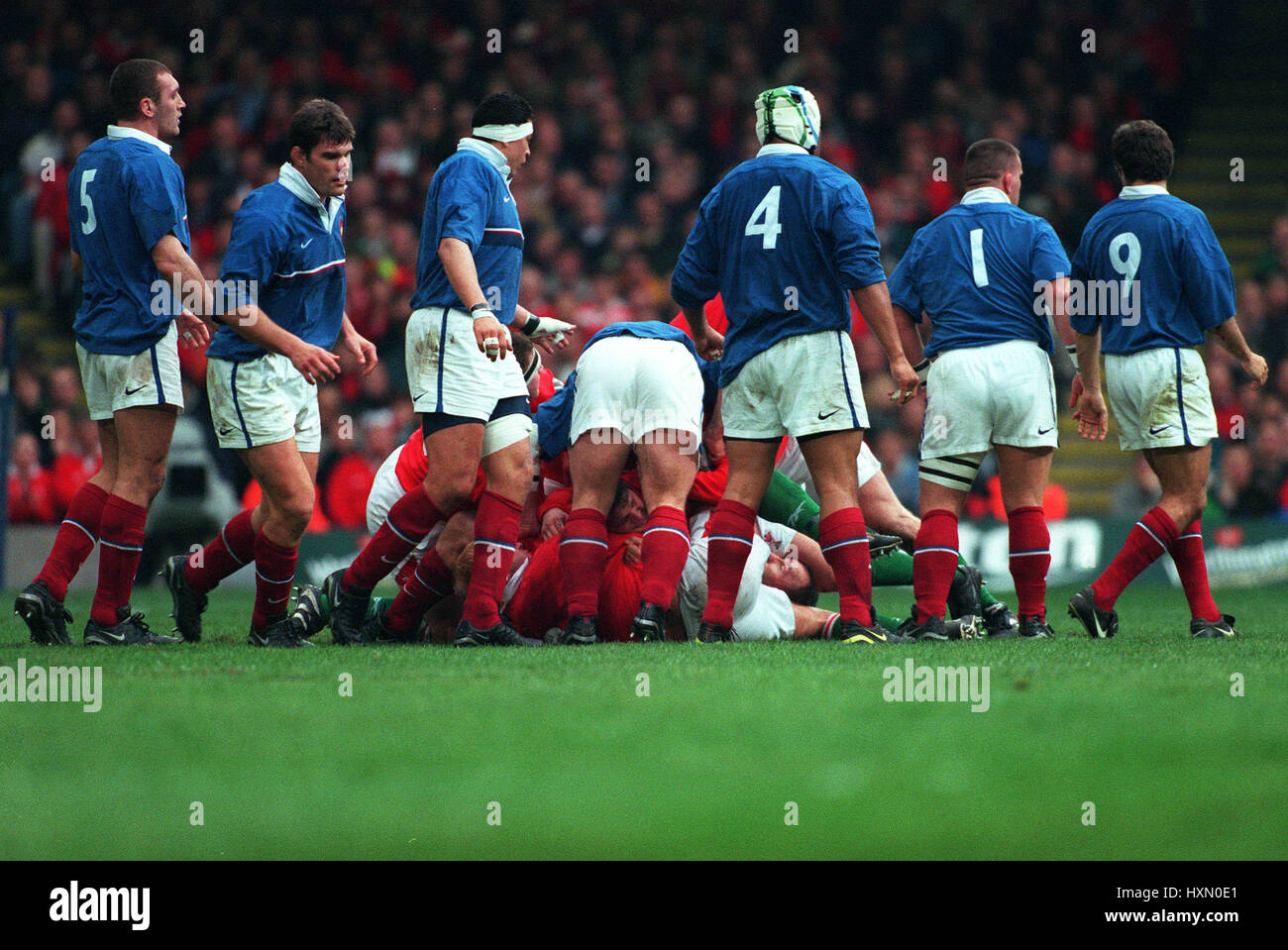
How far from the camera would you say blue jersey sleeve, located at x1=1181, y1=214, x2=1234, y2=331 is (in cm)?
583

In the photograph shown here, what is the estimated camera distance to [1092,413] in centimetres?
601

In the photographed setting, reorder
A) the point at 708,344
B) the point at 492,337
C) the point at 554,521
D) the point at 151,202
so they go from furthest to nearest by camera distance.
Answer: the point at 554,521
the point at 708,344
the point at 151,202
the point at 492,337

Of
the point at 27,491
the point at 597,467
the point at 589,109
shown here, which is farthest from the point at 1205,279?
the point at 589,109

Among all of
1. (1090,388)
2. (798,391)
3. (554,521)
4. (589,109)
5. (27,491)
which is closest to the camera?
(798,391)

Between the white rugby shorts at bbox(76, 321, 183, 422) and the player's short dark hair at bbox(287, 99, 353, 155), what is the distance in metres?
0.85

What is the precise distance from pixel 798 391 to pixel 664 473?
70 cm

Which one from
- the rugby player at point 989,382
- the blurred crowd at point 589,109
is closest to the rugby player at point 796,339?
the rugby player at point 989,382

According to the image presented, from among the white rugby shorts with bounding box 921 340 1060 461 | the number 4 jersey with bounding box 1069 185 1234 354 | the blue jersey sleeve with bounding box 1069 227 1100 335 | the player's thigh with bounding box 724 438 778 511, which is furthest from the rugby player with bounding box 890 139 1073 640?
the player's thigh with bounding box 724 438 778 511

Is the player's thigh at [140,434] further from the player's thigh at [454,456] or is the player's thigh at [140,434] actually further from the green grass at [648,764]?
the green grass at [648,764]

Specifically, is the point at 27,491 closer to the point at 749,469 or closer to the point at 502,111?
the point at 502,111

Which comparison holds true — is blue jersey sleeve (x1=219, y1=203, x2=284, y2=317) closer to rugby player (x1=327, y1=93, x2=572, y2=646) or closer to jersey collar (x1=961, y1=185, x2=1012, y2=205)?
rugby player (x1=327, y1=93, x2=572, y2=646)

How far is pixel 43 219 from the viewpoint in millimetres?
12859

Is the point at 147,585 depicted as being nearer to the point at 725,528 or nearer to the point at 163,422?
the point at 163,422

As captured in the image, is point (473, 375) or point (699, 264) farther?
point (699, 264)
